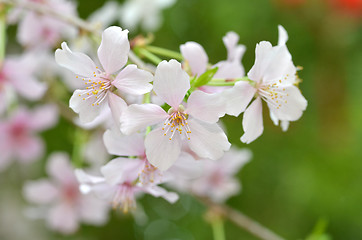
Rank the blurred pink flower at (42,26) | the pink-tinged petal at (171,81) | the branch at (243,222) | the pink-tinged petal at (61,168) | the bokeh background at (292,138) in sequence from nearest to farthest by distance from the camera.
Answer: the pink-tinged petal at (171,81)
the branch at (243,222)
the blurred pink flower at (42,26)
the pink-tinged petal at (61,168)
the bokeh background at (292,138)

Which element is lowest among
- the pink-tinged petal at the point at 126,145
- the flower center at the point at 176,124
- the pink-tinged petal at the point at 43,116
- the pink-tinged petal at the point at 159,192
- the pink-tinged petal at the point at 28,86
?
the pink-tinged petal at the point at 43,116

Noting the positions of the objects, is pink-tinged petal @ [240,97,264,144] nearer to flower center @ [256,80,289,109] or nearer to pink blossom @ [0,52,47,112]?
flower center @ [256,80,289,109]

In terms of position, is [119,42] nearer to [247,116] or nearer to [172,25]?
[247,116]

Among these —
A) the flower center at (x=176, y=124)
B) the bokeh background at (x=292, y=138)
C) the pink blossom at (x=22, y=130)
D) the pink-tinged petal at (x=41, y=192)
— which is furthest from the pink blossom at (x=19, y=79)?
the bokeh background at (x=292, y=138)

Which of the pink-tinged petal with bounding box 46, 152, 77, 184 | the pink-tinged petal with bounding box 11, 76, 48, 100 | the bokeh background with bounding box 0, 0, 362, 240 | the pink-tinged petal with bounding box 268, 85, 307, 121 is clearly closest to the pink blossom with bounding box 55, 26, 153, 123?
the pink-tinged petal with bounding box 268, 85, 307, 121

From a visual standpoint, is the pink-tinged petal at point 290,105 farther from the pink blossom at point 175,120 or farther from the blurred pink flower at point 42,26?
the blurred pink flower at point 42,26

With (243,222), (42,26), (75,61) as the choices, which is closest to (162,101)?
(75,61)

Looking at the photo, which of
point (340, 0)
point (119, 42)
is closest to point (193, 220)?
point (340, 0)
